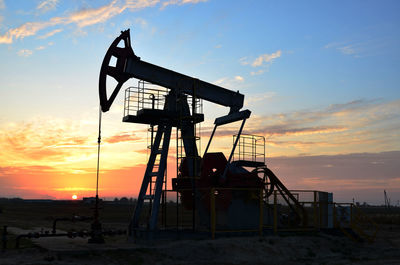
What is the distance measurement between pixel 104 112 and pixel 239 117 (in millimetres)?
5544

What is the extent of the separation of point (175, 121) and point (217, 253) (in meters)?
5.47

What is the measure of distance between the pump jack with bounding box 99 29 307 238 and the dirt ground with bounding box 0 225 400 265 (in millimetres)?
1878

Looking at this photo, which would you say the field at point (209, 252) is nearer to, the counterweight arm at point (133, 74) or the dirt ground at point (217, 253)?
the dirt ground at point (217, 253)

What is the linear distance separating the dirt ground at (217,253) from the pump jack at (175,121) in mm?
1878

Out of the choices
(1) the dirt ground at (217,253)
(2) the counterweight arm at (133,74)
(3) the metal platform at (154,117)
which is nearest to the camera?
(1) the dirt ground at (217,253)

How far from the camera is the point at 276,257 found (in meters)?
14.4

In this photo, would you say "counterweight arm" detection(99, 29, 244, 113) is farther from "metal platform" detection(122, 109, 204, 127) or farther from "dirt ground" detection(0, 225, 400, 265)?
"dirt ground" detection(0, 225, 400, 265)

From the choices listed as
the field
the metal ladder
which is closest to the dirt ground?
the field

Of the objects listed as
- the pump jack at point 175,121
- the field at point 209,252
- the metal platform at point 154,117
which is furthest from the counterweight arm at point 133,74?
the field at point 209,252

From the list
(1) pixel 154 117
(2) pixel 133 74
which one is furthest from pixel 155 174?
(2) pixel 133 74

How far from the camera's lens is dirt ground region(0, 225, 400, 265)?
12547mm

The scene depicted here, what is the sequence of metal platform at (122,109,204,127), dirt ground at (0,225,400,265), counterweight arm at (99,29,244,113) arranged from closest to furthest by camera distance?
dirt ground at (0,225,400,265) < counterweight arm at (99,29,244,113) < metal platform at (122,109,204,127)

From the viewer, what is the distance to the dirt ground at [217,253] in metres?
12.5

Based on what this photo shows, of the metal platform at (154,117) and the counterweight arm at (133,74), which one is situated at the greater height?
Result: the counterweight arm at (133,74)
